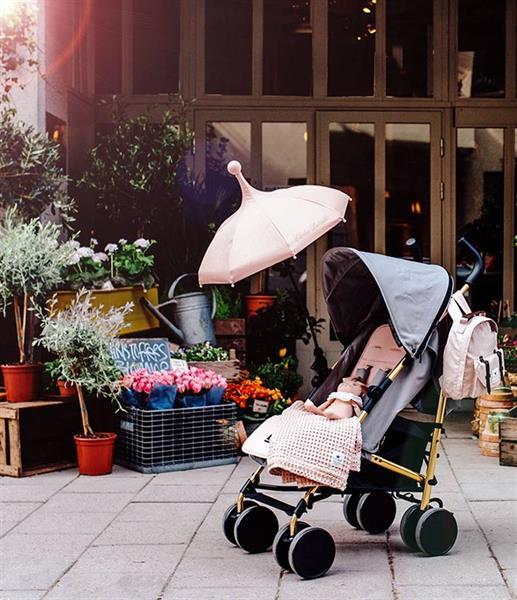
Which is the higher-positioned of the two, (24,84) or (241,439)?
(24,84)

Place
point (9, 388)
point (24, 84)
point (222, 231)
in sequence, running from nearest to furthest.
Result: point (222, 231)
point (9, 388)
point (24, 84)

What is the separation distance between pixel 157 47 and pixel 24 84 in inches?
96.4

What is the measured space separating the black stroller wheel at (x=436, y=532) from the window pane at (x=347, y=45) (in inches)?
252

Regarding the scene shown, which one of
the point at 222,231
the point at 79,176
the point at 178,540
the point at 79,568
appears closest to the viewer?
the point at 79,568

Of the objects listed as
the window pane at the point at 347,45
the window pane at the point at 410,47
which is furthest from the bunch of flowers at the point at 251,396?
the window pane at the point at 410,47

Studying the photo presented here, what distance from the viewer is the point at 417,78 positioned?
A: 36.6 ft

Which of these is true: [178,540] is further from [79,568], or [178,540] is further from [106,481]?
[106,481]

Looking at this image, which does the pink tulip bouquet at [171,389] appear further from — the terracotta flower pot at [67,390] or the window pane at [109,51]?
the window pane at [109,51]

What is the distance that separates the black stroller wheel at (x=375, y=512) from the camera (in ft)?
20.1

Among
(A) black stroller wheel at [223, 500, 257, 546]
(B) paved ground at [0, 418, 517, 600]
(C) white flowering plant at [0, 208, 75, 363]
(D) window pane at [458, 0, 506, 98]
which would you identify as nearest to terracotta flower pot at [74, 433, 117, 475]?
(B) paved ground at [0, 418, 517, 600]

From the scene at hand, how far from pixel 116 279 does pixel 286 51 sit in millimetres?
3658

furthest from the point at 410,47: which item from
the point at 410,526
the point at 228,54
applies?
the point at 410,526

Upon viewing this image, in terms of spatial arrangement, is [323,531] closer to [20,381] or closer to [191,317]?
[20,381]

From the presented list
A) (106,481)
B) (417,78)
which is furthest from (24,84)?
(417,78)
